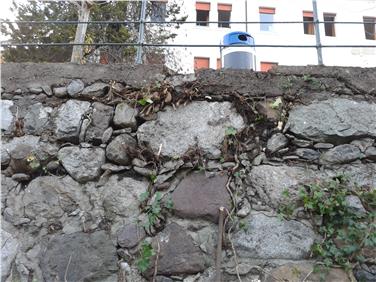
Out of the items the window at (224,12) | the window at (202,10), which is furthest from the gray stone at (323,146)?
the window at (202,10)

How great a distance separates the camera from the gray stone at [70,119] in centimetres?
261

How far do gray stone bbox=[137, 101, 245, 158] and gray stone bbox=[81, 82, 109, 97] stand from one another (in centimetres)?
39

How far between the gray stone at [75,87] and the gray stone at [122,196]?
27.2 inches

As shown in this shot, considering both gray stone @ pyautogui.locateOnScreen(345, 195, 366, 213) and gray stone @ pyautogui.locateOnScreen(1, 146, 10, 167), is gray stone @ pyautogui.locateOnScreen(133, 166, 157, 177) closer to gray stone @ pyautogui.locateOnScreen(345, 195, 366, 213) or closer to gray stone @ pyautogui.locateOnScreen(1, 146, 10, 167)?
gray stone @ pyautogui.locateOnScreen(1, 146, 10, 167)

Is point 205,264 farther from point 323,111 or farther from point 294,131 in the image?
point 323,111

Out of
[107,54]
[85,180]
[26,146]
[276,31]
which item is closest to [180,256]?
[85,180]

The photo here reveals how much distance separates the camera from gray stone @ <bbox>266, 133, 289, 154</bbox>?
2.53 m

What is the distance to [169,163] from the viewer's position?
2.52 metres

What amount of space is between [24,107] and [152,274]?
4.85ft

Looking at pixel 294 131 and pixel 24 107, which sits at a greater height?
pixel 24 107

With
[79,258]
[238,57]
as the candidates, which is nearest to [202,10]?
[238,57]

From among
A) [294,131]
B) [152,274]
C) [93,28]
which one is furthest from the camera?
[93,28]

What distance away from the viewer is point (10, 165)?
8.57ft

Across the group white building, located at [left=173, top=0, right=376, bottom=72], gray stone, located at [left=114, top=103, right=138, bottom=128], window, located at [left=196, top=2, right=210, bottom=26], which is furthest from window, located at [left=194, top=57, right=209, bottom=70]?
window, located at [left=196, top=2, right=210, bottom=26]
